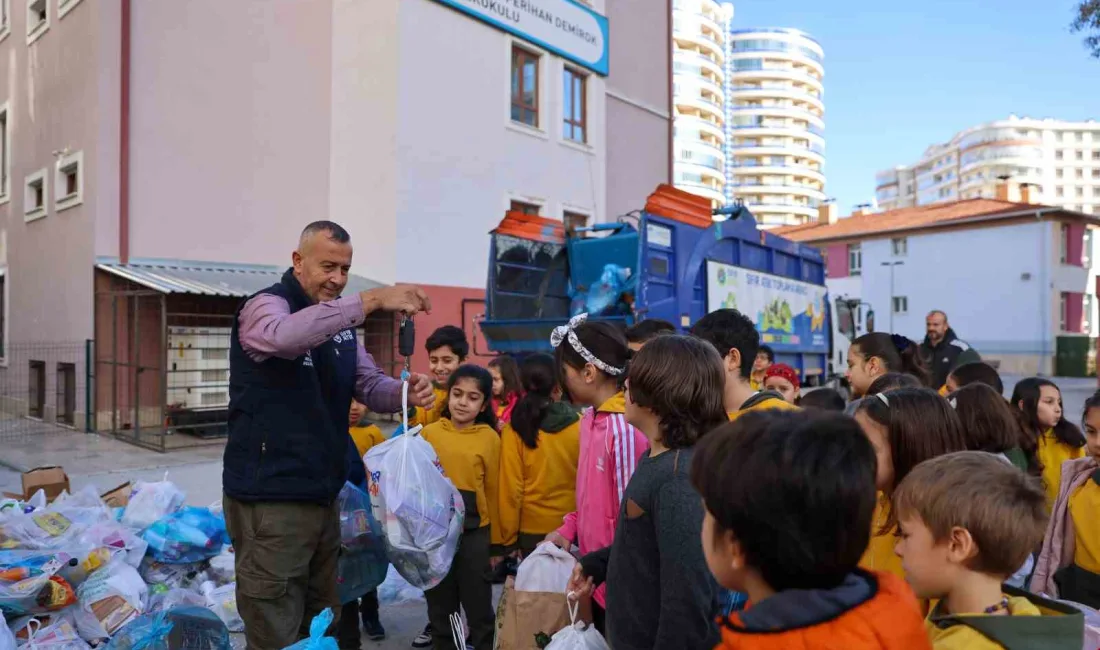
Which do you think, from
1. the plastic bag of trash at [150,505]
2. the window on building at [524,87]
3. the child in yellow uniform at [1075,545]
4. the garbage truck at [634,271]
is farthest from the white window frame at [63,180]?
the child in yellow uniform at [1075,545]

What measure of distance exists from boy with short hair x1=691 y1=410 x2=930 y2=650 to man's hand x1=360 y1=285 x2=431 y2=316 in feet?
5.07

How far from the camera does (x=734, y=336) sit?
3438 mm

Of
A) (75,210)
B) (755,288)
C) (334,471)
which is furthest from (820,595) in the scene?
(75,210)

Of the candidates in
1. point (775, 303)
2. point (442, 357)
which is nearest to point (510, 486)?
point (442, 357)

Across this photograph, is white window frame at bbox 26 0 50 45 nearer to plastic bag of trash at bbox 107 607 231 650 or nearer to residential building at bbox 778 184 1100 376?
plastic bag of trash at bbox 107 607 231 650

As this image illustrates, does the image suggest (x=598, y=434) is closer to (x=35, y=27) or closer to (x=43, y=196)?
(x=43, y=196)

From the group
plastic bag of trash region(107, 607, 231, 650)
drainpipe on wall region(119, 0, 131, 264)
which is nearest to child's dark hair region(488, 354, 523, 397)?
plastic bag of trash region(107, 607, 231, 650)

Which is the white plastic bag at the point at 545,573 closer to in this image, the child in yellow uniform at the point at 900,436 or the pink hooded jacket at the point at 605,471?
the pink hooded jacket at the point at 605,471

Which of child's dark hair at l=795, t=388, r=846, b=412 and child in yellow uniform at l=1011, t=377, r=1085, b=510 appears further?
child's dark hair at l=795, t=388, r=846, b=412

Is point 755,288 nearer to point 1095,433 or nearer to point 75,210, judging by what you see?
point 1095,433

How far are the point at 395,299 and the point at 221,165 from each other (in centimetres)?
1181

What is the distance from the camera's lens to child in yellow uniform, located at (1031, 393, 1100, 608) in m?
3.02

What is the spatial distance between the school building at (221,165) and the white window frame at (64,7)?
0.07m

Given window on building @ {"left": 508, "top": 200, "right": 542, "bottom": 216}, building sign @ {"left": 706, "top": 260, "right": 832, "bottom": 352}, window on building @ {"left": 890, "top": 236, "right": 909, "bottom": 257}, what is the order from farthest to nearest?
window on building @ {"left": 890, "top": 236, "right": 909, "bottom": 257} < window on building @ {"left": 508, "top": 200, "right": 542, "bottom": 216} < building sign @ {"left": 706, "top": 260, "right": 832, "bottom": 352}
